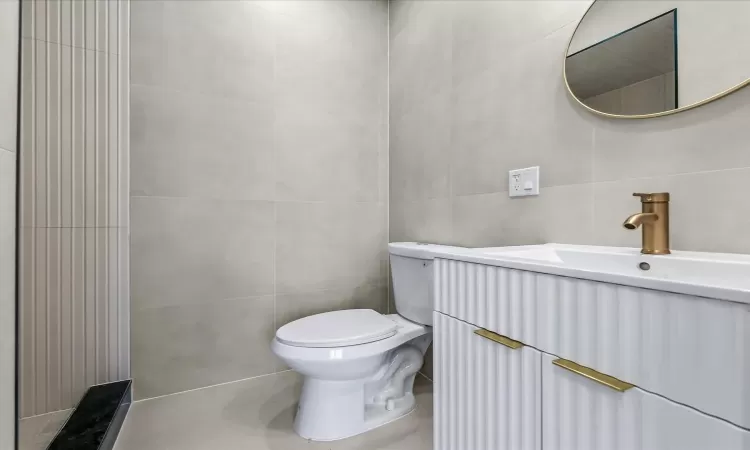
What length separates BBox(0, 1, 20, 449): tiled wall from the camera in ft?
1.99

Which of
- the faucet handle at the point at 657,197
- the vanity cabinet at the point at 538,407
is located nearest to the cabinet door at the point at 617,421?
the vanity cabinet at the point at 538,407

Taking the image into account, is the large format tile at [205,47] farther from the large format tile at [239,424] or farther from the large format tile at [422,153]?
the large format tile at [239,424]

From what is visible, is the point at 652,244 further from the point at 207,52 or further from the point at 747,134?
the point at 207,52

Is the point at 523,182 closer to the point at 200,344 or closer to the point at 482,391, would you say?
the point at 482,391

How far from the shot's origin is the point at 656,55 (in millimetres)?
946

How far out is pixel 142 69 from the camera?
1.56m

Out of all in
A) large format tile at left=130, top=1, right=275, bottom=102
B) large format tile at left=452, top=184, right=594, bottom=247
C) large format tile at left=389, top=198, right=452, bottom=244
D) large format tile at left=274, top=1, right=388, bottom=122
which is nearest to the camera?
large format tile at left=452, top=184, right=594, bottom=247

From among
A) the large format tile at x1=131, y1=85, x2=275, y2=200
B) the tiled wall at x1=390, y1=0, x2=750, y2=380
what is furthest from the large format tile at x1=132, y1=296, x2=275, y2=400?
the tiled wall at x1=390, y1=0, x2=750, y2=380

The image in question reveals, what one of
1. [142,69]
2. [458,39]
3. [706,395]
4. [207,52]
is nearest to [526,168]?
[458,39]

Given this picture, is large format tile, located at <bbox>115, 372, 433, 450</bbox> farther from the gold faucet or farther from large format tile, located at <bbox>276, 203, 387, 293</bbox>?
the gold faucet

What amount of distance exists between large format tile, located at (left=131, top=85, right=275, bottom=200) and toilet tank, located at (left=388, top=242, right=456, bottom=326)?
0.74 metres

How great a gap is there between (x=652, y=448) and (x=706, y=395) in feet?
0.43

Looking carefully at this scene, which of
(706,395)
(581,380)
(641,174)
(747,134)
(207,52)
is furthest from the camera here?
(207,52)

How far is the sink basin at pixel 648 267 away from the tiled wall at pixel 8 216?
929 mm
